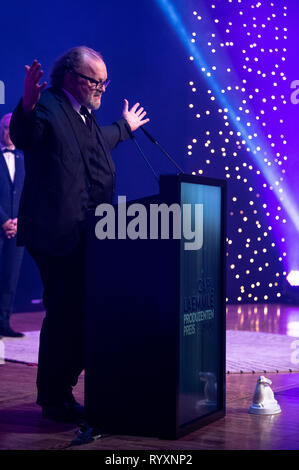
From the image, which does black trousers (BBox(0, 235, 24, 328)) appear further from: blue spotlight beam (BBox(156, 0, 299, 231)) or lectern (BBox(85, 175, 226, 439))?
blue spotlight beam (BBox(156, 0, 299, 231))

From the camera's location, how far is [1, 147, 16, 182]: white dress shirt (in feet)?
18.7

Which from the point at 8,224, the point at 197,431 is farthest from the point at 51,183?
the point at 8,224

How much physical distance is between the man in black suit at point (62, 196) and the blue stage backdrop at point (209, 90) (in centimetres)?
362

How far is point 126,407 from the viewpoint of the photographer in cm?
275

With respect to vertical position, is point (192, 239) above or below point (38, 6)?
below

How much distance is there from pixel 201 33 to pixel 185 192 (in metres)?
5.26

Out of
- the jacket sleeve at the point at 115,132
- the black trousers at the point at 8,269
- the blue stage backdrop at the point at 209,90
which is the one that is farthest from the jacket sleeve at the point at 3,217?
the jacket sleeve at the point at 115,132

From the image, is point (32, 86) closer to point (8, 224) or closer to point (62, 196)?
point (62, 196)

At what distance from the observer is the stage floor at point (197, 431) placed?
8.55 feet

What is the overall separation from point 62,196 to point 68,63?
20.5 inches

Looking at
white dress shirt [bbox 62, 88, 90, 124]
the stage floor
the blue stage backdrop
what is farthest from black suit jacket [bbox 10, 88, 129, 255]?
the blue stage backdrop
